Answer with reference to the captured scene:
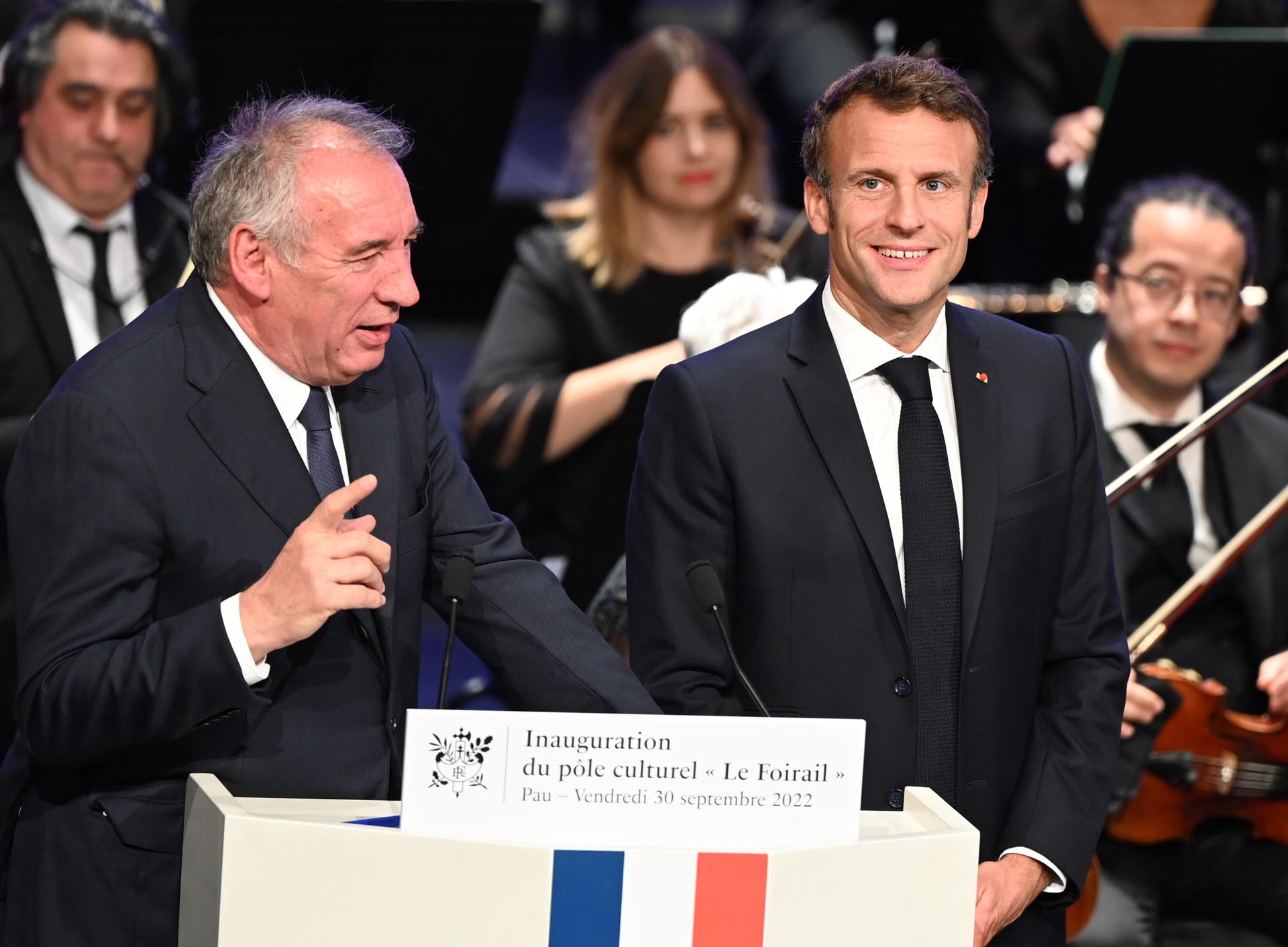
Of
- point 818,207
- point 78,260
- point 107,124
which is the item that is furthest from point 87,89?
point 818,207

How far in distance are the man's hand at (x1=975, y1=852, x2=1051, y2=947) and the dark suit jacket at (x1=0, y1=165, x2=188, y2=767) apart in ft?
7.15

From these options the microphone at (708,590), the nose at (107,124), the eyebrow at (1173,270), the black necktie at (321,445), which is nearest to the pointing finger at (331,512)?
the black necktie at (321,445)

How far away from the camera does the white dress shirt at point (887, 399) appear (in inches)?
90.3

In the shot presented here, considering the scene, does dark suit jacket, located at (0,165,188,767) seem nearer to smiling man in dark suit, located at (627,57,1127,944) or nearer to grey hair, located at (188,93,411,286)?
grey hair, located at (188,93,411,286)

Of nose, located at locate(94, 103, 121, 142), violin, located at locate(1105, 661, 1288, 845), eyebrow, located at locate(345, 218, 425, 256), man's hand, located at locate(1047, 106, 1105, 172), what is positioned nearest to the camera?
eyebrow, located at locate(345, 218, 425, 256)

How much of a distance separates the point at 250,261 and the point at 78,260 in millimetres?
1965

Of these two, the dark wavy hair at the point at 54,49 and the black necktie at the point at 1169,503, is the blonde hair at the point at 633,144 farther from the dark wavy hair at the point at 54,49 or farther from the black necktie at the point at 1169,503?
the black necktie at the point at 1169,503

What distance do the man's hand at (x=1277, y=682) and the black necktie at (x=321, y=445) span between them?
1987 millimetres

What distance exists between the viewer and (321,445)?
7.23 feet

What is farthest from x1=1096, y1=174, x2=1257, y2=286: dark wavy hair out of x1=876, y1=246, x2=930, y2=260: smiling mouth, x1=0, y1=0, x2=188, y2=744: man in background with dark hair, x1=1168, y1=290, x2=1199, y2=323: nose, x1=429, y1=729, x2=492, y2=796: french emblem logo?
x1=429, y1=729, x2=492, y2=796: french emblem logo

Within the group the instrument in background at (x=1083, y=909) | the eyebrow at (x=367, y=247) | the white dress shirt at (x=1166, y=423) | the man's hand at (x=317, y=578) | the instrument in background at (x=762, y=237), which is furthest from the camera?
the instrument in background at (x=762, y=237)

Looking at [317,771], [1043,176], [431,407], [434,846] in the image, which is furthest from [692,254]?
[434,846]

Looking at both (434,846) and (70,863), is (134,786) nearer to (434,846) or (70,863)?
(70,863)

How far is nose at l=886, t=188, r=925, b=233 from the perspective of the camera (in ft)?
7.22
